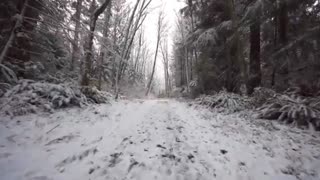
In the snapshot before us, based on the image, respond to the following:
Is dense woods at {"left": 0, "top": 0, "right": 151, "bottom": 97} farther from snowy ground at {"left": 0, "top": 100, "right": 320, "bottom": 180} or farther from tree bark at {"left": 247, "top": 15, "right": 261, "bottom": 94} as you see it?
tree bark at {"left": 247, "top": 15, "right": 261, "bottom": 94}

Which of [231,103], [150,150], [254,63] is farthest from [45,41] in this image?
[254,63]

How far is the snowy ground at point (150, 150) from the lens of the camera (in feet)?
11.2

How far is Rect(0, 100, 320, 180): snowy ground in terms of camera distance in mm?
3420

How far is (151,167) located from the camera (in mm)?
3531

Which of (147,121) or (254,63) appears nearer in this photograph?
(147,121)

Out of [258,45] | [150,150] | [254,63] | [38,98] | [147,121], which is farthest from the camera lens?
[258,45]

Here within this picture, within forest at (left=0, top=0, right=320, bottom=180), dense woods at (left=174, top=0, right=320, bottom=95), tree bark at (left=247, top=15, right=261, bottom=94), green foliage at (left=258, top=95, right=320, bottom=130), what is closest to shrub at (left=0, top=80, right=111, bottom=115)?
forest at (left=0, top=0, right=320, bottom=180)

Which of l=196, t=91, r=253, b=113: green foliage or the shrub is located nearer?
the shrub

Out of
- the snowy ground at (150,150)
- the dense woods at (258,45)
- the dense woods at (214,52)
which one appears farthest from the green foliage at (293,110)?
the dense woods at (258,45)

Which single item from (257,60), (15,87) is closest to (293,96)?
(257,60)

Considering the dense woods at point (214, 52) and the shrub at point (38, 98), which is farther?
the shrub at point (38, 98)

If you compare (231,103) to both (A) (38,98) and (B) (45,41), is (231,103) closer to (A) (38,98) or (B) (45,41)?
(A) (38,98)

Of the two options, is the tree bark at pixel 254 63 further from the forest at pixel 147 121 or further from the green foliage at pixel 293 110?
the green foliage at pixel 293 110

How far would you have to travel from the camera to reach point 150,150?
4113mm
